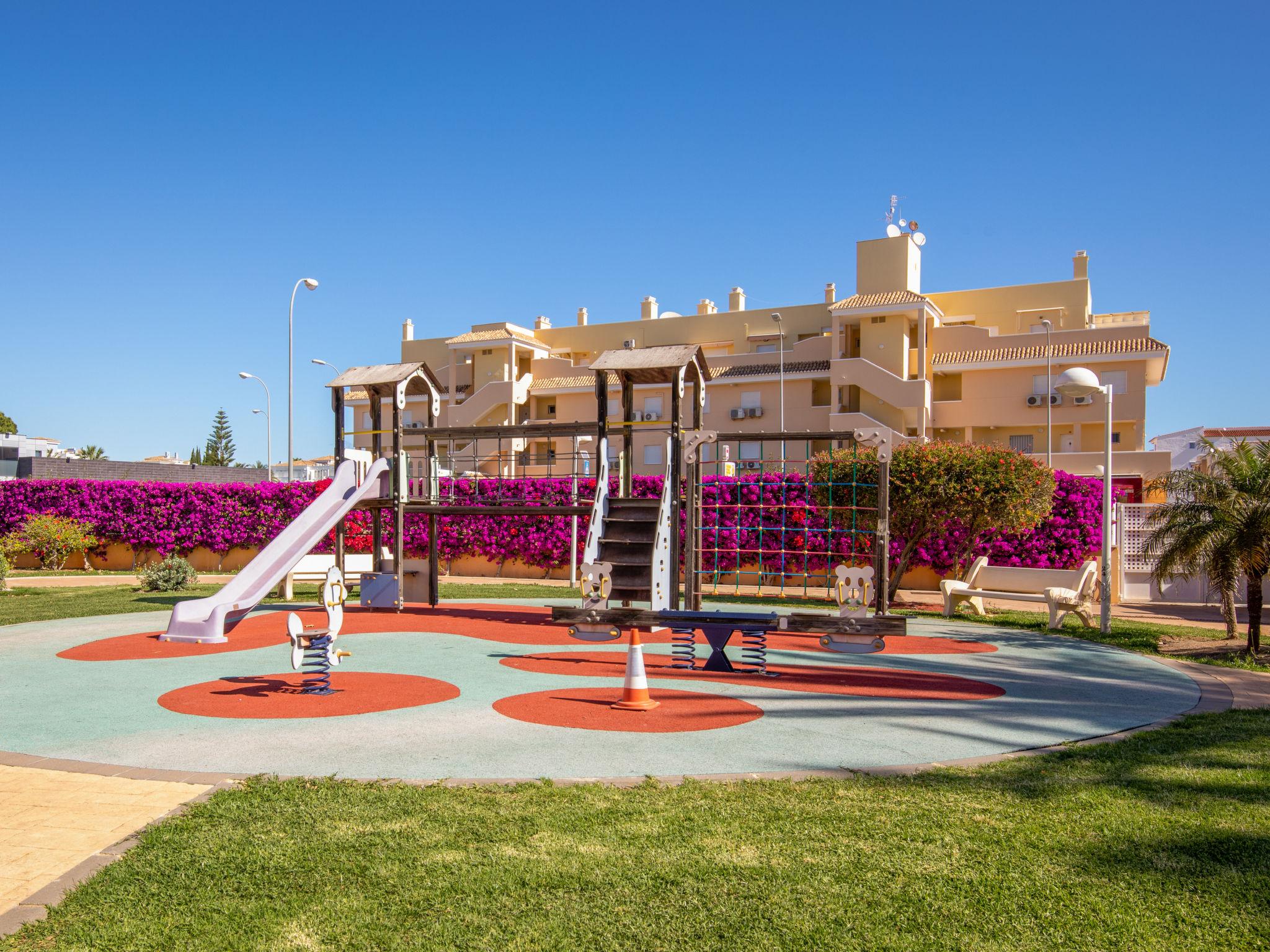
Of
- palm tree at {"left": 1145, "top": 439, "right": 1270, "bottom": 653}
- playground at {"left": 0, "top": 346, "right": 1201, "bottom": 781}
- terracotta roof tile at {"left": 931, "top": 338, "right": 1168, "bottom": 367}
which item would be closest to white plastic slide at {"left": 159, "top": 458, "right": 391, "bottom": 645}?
playground at {"left": 0, "top": 346, "right": 1201, "bottom": 781}

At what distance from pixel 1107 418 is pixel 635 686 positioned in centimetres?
990

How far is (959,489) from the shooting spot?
18.3m

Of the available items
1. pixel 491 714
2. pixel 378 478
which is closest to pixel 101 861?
pixel 491 714

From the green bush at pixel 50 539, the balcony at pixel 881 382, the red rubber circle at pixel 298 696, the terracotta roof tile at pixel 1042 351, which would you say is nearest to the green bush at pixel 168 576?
the green bush at pixel 50 539

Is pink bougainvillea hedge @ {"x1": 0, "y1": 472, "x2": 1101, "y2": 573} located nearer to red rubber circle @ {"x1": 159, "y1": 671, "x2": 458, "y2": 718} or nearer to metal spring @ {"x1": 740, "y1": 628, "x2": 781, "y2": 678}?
metal spring @ {"x1": 740, "y1": 628, "x2": 781, "y2": 678}

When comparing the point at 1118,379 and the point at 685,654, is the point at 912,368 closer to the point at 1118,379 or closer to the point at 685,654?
the point at 1118,379

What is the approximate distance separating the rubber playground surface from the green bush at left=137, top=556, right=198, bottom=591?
7.44 metres

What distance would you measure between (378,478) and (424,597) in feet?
8.47

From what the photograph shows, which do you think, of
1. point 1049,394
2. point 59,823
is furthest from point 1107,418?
point 1049,394

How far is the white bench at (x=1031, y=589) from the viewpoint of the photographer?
16225 millimetres

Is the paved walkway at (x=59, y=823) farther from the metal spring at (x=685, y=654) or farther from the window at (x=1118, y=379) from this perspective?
the window at (x=1118, y=379)

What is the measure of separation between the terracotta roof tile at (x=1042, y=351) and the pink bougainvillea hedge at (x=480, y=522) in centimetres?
2070

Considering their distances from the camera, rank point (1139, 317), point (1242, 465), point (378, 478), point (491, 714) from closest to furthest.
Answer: point (491, 714) → point (1242, 465) → point (378, 478) → point (1139, 317)

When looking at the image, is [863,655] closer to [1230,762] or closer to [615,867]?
[1230,762]
